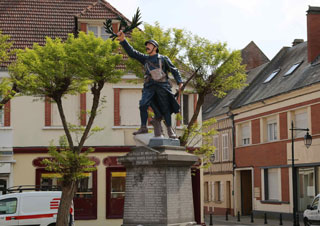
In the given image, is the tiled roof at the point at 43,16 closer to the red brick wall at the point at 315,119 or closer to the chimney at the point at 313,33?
the red brick wall at the point at 315,119

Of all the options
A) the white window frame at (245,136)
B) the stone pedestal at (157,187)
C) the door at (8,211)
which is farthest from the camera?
the white window frame at (245,136)

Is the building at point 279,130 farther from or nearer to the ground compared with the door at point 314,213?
farther from the ground

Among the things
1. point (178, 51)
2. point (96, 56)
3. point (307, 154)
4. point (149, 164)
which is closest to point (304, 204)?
point (307, 154)

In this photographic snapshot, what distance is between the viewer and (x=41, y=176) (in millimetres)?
28297

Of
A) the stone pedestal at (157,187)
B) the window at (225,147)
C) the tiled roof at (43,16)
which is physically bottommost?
the stone pedestal at (157,187)

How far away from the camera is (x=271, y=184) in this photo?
3662cm

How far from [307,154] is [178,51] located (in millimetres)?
11417

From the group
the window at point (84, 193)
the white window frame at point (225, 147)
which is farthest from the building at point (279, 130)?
the window at point (84, 193)

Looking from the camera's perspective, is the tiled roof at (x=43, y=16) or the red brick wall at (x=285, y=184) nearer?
the tiled roof at (x=43, y=16)

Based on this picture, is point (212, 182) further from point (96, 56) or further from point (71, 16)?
point (96, 56)

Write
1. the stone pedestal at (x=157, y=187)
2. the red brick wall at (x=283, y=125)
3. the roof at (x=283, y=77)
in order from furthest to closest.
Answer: the red brick wall at (x=283, y=125)
the roof at (x=283, y=77)
the stone pedestal at (x=157, y=187)

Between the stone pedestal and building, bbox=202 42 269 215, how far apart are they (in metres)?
29.4

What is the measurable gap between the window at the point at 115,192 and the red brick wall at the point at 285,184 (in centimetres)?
1016

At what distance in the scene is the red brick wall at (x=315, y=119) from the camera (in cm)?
3117
